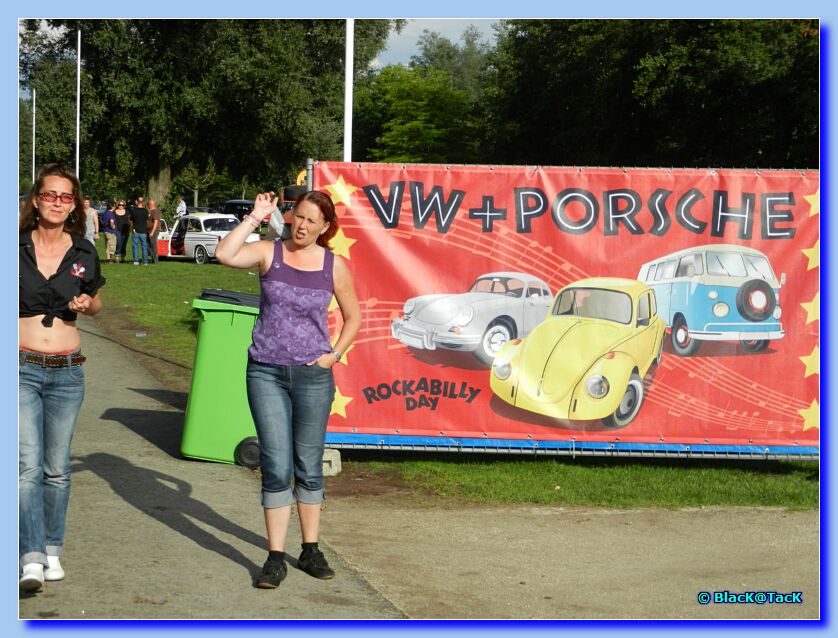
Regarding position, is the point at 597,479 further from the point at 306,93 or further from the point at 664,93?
the point at 664,93

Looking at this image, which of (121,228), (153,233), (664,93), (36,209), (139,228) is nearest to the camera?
(36,209)

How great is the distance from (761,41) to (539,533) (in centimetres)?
3979

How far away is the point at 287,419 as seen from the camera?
5.37 metres

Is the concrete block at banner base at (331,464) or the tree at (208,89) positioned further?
the tree at (208,89)

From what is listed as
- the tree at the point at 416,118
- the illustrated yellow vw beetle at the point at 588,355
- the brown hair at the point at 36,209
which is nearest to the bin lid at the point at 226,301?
the illustrated yellow vw beetle at the point at 588,355

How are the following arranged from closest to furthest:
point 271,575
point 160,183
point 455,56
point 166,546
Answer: point 271,575
point 166,546
point 160,183
point 455,56

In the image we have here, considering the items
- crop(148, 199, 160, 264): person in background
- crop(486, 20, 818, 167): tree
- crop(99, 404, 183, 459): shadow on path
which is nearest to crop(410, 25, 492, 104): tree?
crop(486, 20, 818, 167): tree

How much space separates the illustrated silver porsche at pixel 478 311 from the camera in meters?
7.95

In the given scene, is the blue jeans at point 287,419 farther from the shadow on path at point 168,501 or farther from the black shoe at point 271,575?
the shadow on path at point 168,501

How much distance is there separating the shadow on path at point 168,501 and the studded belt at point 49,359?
1395 mm

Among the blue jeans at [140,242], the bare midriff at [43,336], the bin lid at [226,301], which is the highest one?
the blue jeans at [140,242]

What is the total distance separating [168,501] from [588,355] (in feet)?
10.2

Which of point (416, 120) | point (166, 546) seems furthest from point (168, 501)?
point (416, 120)

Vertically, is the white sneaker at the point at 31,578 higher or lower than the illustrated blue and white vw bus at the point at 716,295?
lower
